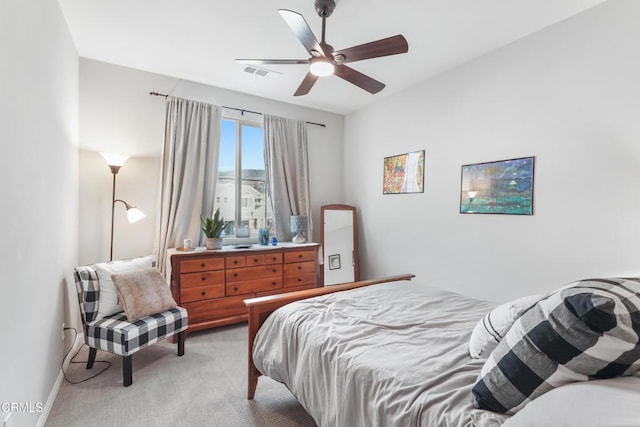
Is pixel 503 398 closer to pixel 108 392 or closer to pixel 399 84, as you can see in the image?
pixel 108 392

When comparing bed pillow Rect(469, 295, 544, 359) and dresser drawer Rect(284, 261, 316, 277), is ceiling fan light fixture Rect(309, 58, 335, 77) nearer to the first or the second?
bed pillow Rect(469, 295, 544, 359)

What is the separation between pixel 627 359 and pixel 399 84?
3504 millimetres

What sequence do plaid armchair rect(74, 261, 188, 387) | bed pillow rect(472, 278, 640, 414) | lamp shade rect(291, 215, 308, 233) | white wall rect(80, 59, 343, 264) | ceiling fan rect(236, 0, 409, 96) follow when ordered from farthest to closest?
lamp shade rect(291, 215, 308, 233) → white wall rect(80, 59, 343, 264) → plaid armchair rect(74, 261, 188, 387) → ceiling fan rect(236, 0, 409, 96) → bed pillow rect(472, 278, 640, 414)

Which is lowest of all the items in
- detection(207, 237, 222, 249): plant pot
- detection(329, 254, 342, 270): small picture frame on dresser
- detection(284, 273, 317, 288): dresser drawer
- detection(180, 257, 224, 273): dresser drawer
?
detection(284, 273, 317, 288): dresser drawer

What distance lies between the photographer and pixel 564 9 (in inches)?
89.4

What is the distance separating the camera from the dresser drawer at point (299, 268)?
3.73 metres

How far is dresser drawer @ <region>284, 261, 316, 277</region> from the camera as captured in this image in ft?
12.2

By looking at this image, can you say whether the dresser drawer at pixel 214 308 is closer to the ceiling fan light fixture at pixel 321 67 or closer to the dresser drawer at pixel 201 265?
the dresser drawer at pixel 201 265

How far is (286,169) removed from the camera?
4.21 meters

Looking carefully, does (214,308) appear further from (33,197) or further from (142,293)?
(33,197)

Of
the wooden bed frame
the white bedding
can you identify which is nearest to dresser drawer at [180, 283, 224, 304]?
the wooden bed frame

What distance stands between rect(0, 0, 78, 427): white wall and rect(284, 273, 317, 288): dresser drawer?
6.97 feet

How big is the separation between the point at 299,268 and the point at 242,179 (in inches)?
56.4

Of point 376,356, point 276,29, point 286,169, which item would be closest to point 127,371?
point 376,356
